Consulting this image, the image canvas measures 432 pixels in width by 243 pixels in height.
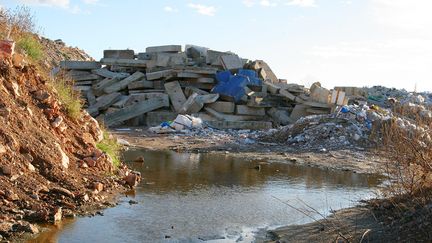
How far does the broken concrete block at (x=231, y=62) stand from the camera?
19.6 metres

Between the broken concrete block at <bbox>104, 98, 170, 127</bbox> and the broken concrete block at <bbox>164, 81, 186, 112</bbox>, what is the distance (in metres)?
0.41

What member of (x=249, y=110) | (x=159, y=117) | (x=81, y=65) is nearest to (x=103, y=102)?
(x=159, y=117)

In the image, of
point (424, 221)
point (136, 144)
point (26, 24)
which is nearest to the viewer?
point (424, 221)

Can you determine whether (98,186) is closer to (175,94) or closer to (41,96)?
(41,96)

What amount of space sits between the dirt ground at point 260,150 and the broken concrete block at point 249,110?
2698 millimetres

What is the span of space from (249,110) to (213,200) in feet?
36.5

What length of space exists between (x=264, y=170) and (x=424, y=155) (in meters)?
5.56

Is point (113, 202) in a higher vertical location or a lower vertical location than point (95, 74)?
lower

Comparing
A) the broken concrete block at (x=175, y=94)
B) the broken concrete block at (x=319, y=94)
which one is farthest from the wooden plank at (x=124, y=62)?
the broken concrete block at (x=319, y=94)

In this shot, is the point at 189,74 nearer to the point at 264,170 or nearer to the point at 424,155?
the point at 264,170

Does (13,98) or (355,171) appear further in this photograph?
(355,171)

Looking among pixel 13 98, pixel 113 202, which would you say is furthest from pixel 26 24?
pixel 113 202

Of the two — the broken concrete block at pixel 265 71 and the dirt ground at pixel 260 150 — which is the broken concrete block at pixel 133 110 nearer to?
the dirt ground at pixel 260 150

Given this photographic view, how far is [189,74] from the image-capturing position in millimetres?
19359
